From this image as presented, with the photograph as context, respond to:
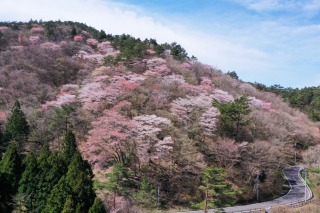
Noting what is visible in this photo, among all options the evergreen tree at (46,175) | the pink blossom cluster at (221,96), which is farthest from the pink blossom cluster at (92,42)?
the evergreen tree at (46,175)

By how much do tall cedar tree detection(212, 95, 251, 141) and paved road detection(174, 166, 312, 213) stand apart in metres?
7.48

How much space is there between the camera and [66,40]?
60312mm

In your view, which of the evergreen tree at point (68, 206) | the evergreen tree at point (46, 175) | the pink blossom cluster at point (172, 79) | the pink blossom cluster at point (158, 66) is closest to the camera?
the evergreen tree at point (68, 206)

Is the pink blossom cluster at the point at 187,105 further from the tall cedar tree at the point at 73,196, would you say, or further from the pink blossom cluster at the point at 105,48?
the pink blossom cluster at the point at 105,48

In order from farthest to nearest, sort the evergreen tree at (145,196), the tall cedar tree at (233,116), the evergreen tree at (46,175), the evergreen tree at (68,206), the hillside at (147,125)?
the tall cedar tree at (233,116) < the hillside at (147,125) < the evergreen tree at (145,196) < the evergreen tree at (46,175) < the evergreen tree at (68,206)

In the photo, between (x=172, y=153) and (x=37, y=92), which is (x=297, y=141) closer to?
(x=172, y=153)

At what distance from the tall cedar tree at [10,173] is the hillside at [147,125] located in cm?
574

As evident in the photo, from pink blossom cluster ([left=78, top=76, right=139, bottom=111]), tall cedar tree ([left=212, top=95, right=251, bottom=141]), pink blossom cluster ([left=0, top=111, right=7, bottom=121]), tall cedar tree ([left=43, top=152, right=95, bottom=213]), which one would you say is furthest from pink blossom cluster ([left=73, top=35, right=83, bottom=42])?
tall cedar tree ([left=43, top=152, right=95, bottom=213])

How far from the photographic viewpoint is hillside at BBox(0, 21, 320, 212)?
29891mm

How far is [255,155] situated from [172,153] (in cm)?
929

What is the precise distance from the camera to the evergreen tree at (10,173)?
21078 millimetres

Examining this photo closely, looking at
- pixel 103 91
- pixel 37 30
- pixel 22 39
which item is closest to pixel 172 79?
pixel 103 91

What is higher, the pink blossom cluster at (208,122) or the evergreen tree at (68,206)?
the pink blossom cluster at (208,122)

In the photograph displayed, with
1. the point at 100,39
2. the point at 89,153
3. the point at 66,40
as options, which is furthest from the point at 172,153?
the point at 100,39
